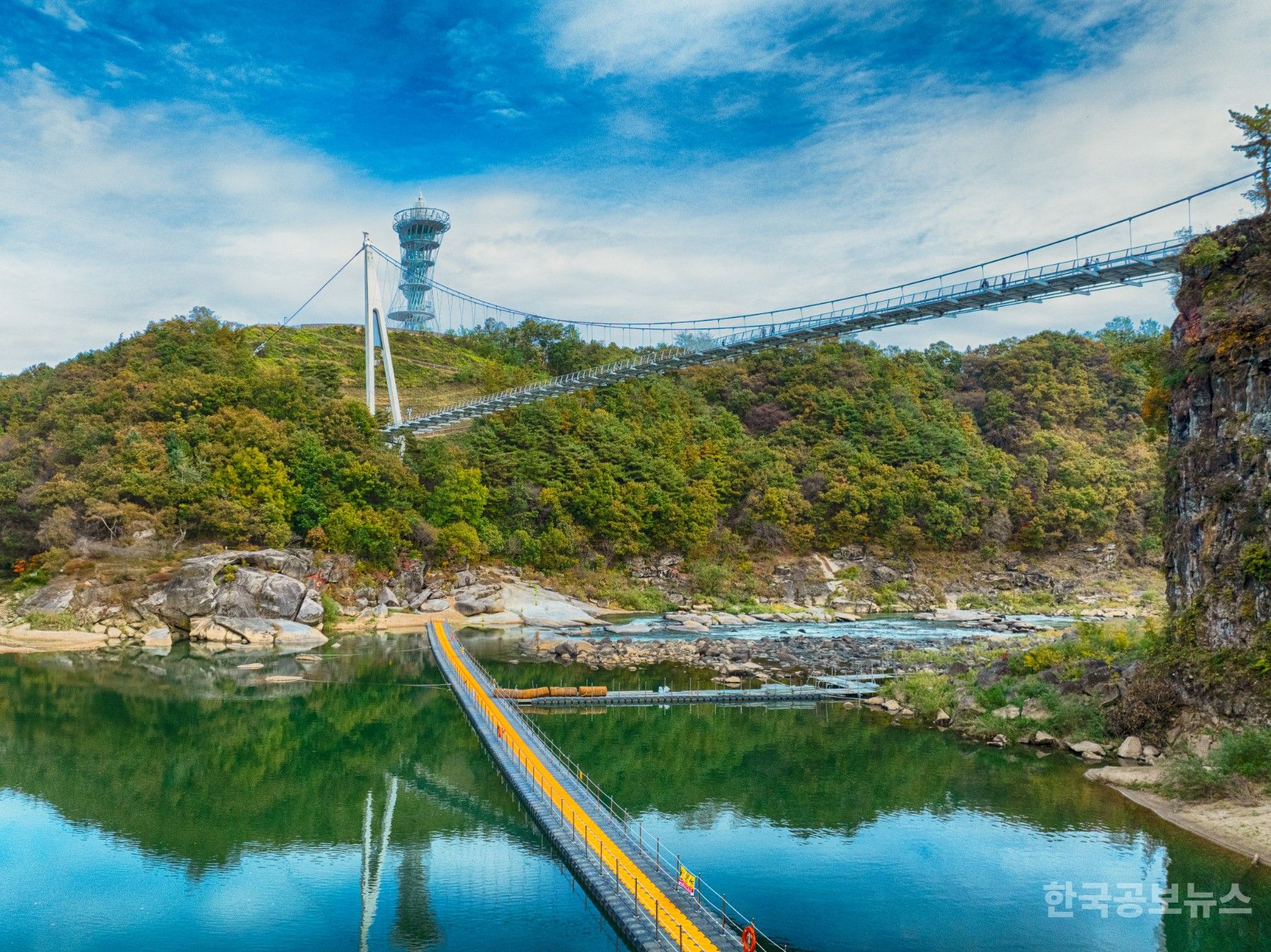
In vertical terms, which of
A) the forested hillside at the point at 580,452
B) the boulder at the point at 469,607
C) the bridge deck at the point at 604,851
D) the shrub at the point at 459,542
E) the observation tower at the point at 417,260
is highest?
the observation tower at the point at 417,260

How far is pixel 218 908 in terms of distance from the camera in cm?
1027

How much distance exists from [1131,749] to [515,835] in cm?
1016

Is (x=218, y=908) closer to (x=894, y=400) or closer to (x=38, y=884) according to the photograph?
(x=38, y=884)

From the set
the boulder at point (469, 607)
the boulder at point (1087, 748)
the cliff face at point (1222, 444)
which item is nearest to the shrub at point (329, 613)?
the boulder at point (469, 607)

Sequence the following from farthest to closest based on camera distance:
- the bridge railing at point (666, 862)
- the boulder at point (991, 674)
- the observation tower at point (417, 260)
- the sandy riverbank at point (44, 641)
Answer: the observation tower at point (417, 260), the sandy riverbank at point (44, 641), the boulder at point (991, 674), the bridge railing at point (666, 862)

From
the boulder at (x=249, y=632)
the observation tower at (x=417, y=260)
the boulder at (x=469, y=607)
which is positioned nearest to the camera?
the boulder at (x=249, y=632)

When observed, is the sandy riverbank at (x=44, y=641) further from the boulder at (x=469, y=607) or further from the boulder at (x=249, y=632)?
the boulder at (x=469, y=607)

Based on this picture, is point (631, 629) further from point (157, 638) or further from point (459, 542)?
point (157, 638)

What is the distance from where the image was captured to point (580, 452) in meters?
40.8

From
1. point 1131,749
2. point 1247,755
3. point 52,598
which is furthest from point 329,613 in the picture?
point 1247,755

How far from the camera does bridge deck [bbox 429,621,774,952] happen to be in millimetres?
8867

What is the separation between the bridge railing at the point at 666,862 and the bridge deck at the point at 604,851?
0.02 metres

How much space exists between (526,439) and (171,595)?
16.9 meters

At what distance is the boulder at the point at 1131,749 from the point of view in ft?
49.6
